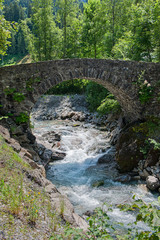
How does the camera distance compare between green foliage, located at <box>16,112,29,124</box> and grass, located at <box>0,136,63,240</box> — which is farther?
green foliage, located at <box>16,112,29,124</box>

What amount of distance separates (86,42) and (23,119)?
18.3 m

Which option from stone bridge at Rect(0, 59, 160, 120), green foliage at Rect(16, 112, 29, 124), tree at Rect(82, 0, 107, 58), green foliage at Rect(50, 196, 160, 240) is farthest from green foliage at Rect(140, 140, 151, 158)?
tree at Rect(82, 0, 107, 58)

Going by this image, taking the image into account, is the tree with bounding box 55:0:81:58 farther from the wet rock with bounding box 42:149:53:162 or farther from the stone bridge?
the wet rock with bounding box 42:149:53:162

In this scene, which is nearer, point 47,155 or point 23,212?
point 23,212

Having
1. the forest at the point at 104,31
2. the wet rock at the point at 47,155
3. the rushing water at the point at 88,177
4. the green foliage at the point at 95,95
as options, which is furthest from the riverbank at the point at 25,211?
the green foliage at the point at 95,95

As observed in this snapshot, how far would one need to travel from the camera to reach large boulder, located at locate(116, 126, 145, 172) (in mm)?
9305

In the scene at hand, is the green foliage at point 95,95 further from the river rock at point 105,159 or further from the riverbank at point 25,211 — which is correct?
the riverbank at point 25,211

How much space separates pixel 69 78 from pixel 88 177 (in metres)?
5.02

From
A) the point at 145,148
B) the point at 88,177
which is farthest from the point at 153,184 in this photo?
the point at 88,177

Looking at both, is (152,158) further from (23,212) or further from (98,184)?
(23,212)

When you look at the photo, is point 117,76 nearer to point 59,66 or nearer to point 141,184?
point 59,66

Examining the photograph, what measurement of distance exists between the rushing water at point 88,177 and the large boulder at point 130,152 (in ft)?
1.92

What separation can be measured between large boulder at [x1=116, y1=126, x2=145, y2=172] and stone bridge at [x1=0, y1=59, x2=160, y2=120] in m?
1.65

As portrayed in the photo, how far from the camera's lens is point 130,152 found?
9438 millimetres
